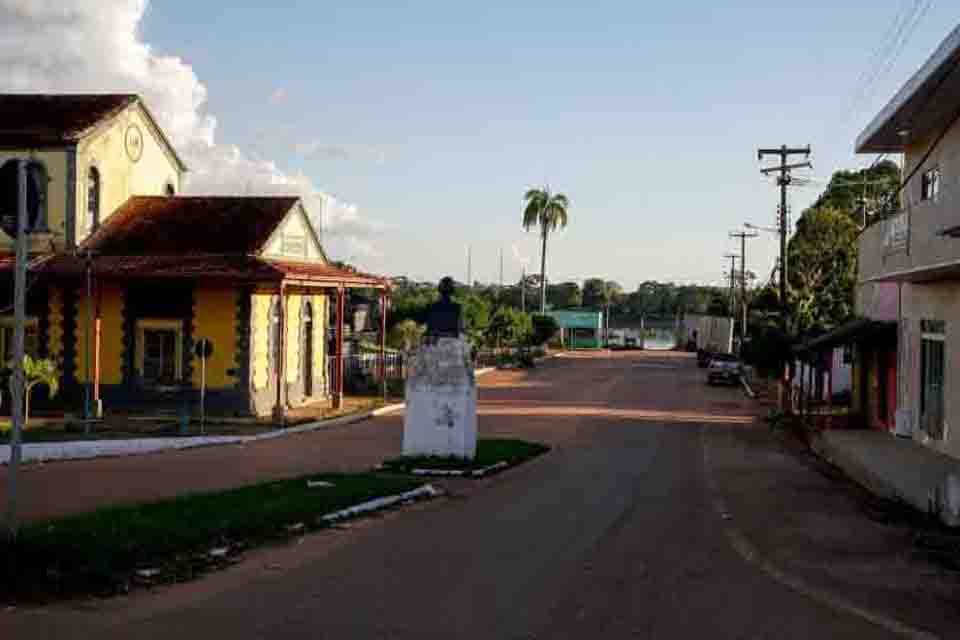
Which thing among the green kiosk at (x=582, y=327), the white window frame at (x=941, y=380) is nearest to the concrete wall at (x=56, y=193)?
the white window frame at (x=941, y=380)

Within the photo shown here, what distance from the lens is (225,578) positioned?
10.5 metres

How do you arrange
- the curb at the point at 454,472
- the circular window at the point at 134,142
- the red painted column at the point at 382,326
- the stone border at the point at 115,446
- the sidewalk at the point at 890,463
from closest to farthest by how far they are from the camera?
the sidewalk at the point at 890,463 → the curb at the point at 454,472 → the stone border at the point at 115,446 → the circular window at the point at 134,142 → the red painted column at the point at 382,326

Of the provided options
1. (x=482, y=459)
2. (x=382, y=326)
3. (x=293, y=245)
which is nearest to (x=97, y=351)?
(x=293, y=245)

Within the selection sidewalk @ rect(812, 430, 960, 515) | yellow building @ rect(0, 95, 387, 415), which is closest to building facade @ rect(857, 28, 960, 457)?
sidewalk @ rect(812, 430, 960, 515)

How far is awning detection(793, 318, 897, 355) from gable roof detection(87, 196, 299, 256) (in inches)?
615

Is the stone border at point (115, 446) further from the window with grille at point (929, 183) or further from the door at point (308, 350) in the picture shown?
the window with grille at point (929, 183)

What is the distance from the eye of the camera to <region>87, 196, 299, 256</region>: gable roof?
35219 mm

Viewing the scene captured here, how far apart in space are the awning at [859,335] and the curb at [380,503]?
58.4 feet

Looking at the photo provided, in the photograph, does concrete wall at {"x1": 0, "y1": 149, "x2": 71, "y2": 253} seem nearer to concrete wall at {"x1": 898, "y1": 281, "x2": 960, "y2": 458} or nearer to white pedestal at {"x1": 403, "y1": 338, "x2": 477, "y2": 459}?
white pedestal at {"x1": 403, "y1": 338, "x2": 477, "y2": 459}

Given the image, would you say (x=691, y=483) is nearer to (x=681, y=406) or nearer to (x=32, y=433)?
(x=32, y=433)

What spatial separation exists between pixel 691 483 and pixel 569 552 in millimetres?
9033

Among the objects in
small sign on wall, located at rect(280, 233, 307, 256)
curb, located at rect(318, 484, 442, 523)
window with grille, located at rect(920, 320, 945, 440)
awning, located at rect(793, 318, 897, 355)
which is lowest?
curb, located at rect(318, 484, 442, 523)

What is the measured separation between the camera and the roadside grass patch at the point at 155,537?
31.3 ft

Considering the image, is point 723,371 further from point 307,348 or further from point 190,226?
point 190,226
